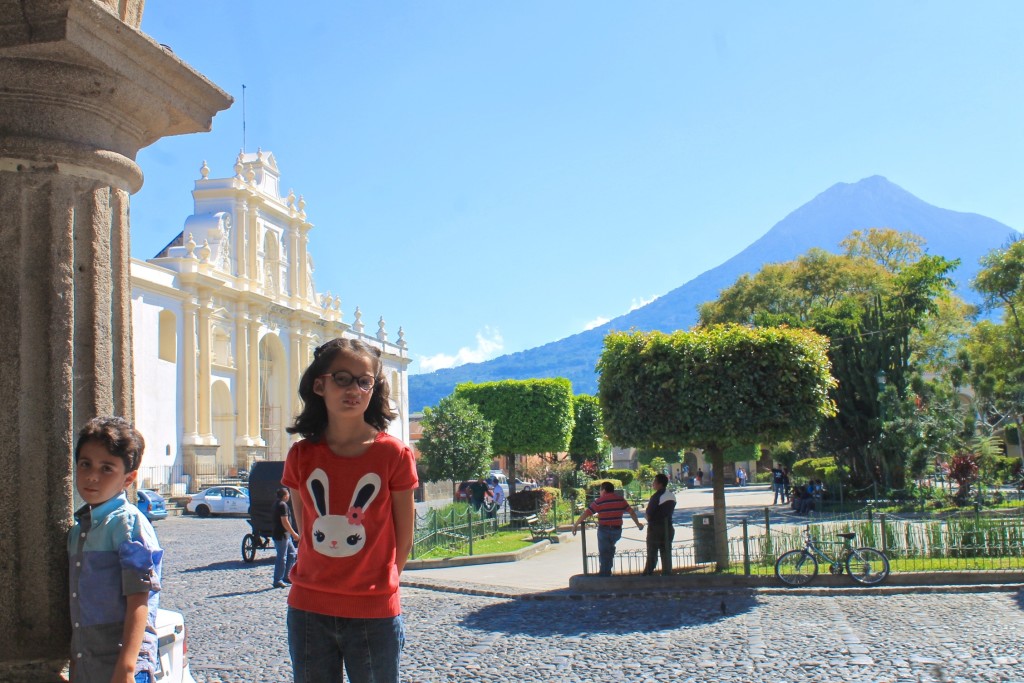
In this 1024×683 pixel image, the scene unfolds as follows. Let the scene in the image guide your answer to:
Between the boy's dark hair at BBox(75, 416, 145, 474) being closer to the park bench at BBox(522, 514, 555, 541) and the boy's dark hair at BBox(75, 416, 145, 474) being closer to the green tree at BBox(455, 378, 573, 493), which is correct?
the park bench at BBox(522, 514, 555, 541)

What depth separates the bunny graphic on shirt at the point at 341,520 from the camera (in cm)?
310

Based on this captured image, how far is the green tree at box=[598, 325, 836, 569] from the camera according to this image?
11578mm

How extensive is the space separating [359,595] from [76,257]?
1653 mm

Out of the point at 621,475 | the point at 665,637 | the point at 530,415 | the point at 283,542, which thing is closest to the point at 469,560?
the point at 283,542

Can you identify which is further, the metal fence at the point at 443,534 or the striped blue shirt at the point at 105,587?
the metal fence at the point at 443,534

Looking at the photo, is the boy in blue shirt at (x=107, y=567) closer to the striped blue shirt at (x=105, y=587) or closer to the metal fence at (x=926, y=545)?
the striped blue shirt at (x=105, y=587)

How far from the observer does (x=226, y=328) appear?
40875mm

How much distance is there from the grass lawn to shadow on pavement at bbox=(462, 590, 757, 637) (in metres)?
5.25

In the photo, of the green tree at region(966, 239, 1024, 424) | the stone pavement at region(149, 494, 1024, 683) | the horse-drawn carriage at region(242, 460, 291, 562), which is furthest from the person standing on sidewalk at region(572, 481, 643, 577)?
the green tree at region(966, 239, 1024, 424)

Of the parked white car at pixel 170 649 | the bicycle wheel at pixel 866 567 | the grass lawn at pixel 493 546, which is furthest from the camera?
the grass lawn at pixel 493 546

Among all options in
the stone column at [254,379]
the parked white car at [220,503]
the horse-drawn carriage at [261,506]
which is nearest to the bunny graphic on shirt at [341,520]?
the horse-drawn carriage at [261,506]

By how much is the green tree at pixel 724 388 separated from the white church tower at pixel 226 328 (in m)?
21.2

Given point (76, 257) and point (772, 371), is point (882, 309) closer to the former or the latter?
point (772, 371)

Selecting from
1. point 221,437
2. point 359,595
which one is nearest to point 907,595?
point 359,595
